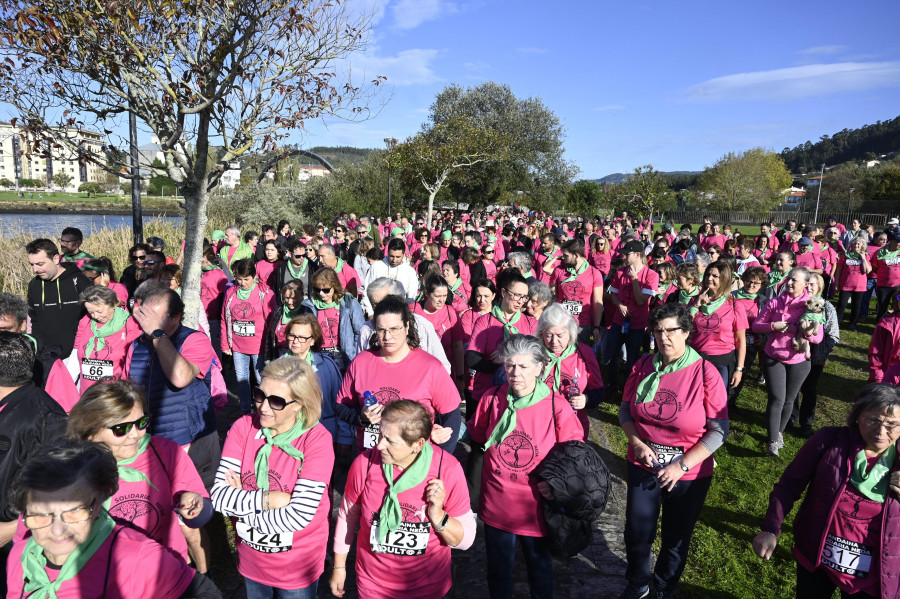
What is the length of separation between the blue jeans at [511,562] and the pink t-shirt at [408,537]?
595mm

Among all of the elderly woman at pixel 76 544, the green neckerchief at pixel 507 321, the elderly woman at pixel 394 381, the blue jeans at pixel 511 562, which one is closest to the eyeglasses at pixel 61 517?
the elderly woman at pixel 76 544

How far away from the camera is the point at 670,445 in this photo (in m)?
3.30

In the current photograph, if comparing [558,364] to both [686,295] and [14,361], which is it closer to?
[686,295]

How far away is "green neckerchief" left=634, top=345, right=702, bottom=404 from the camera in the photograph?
3.36 m

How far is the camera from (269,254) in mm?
7582

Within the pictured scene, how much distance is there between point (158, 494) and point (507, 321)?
9.29 ft

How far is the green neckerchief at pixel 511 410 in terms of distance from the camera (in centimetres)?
301

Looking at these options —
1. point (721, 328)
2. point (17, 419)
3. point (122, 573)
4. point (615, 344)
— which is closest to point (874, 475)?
point (721, 328)

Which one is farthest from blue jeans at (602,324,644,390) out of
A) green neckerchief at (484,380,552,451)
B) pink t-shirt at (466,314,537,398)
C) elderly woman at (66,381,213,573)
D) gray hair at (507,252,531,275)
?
elderly woman at (66,381,213,573)

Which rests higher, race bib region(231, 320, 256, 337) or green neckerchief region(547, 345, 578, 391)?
green neckerchief region(547, 345, 578, 391)

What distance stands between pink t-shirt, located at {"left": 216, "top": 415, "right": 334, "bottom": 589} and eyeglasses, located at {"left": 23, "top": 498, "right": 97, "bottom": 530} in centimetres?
79

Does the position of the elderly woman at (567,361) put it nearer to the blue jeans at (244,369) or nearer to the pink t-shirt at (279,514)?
the pink t-shirt at (279,514)

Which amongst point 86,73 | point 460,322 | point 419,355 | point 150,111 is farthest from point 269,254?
point 419,355

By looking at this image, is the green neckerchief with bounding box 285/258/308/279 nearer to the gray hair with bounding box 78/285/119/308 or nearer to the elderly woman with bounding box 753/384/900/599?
the gray hair with bounding box 78/285/119/308
